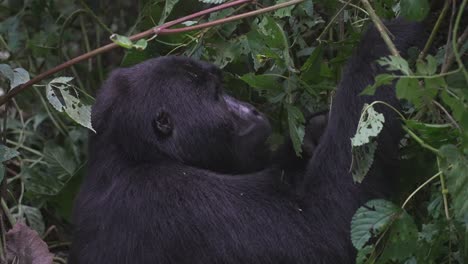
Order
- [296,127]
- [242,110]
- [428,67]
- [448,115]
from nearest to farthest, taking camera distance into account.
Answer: [428,67] → [448,115] → [296,127] → [242,110]

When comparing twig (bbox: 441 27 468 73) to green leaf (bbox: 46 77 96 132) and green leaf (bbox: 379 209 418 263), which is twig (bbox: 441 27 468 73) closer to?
green leaf (bbox: 379 209 418 263)

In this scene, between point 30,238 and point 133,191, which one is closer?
point 133,191

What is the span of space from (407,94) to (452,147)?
0.17 meters

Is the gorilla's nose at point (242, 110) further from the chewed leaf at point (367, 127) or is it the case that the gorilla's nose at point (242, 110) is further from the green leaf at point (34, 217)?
the green leaf at point (34, 217)

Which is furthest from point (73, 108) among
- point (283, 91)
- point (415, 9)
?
point (415, 9)

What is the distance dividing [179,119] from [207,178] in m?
0.25

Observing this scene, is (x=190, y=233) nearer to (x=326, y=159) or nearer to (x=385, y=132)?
(x=326, y=159)

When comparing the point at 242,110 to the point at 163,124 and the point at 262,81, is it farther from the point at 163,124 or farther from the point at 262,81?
the point at 163,124

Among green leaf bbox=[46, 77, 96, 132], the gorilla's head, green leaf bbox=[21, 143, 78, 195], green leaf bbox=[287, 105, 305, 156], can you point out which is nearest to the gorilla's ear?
the gorilla's head

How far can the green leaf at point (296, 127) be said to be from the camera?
2.83 m

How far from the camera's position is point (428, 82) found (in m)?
2.13

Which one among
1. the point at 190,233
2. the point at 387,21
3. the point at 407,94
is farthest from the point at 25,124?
the point at 407,94

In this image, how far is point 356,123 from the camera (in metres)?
2.62

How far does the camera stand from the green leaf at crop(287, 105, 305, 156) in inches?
111
